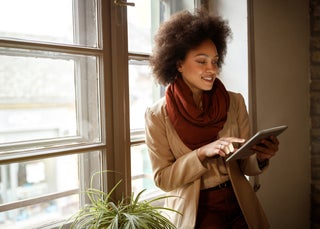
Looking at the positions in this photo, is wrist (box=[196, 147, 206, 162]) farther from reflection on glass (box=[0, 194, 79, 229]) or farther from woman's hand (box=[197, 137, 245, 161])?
reflection on glass (box=[0, 194, 79, 229])

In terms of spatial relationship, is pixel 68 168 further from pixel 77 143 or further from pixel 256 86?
pixel 256 86

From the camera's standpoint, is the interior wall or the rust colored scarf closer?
the rust colored scarf

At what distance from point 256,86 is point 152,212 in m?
1.08

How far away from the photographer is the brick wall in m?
2.25

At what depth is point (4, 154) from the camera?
1138 mm

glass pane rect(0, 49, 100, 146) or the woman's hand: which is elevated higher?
glass pane rect(0, 49, 100, 146)

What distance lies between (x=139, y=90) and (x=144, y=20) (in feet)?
1.17

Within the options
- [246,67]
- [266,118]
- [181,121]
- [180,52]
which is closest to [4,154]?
[181,121]

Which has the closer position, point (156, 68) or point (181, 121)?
point (181, 121)

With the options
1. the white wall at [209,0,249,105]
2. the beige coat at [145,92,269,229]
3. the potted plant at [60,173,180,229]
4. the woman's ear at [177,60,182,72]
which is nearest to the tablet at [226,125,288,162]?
the beige coat at [145,92,269,229]

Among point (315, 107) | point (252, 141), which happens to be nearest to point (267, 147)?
point (252, 141)

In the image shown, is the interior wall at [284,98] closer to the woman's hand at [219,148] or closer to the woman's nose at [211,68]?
the woman's nose at [211,68]

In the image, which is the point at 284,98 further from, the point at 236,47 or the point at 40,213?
the point at 40,213

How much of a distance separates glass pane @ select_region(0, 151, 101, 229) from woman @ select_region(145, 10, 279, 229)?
320 mm
